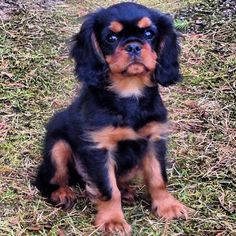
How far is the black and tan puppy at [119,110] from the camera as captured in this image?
3.83 meters

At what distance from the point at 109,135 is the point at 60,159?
0.50 m

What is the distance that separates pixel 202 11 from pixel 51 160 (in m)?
3.37

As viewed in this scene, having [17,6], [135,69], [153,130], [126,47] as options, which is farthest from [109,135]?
[17,6]

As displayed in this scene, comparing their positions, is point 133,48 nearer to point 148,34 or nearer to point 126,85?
point 148,34

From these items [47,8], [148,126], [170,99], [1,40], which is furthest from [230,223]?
[47,8]

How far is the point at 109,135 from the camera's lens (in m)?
3.88

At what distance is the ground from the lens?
4129mm

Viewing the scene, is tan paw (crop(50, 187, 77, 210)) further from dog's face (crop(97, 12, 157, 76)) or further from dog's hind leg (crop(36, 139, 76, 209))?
dog's face (crop(97, 12, 157, 76))

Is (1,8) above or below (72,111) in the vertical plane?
below

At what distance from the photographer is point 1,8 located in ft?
22.9

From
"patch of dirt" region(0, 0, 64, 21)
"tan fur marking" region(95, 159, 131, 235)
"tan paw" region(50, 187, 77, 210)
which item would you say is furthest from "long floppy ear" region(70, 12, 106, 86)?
"patch of dirt" region(0, 0, 64, 21)

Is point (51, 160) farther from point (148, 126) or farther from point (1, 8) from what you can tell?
point (1, 8)

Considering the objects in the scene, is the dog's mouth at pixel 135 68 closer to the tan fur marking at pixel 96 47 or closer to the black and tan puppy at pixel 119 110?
the black and tan puppy at pixel 119 110

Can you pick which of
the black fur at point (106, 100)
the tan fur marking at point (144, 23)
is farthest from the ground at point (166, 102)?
the tan fur marking at point (144, 23)
